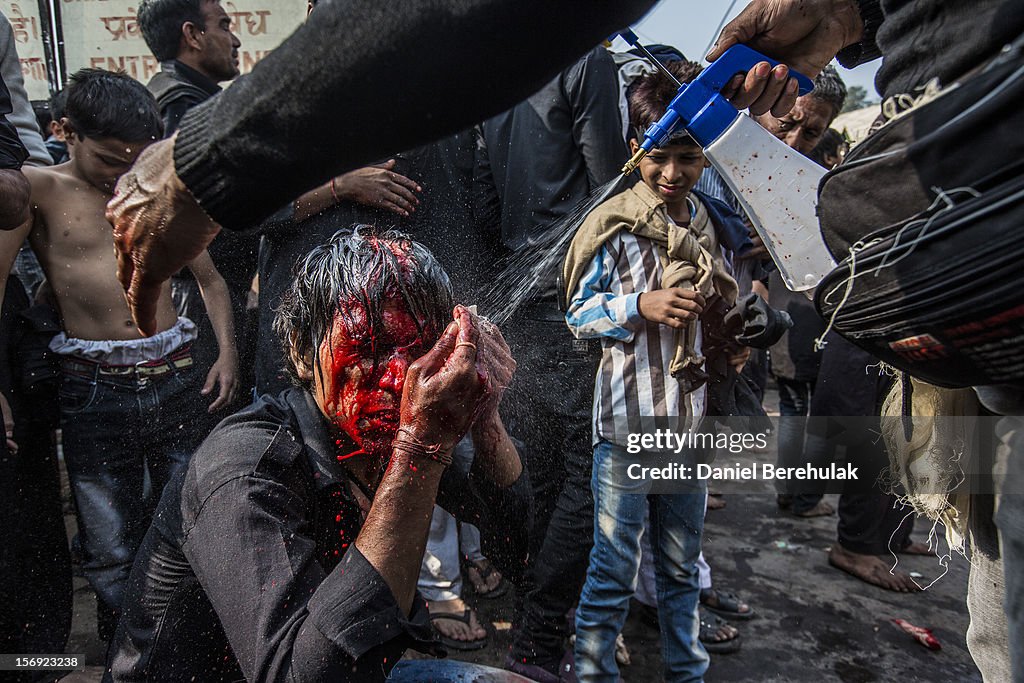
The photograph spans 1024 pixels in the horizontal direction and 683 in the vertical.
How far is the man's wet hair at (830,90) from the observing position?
4.12m

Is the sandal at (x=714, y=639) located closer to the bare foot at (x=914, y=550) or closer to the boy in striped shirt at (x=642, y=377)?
the boy in striped shirt at (x=642, y=377)

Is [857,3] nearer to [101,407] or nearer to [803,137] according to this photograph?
[803,137]

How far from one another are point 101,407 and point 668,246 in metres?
2.49

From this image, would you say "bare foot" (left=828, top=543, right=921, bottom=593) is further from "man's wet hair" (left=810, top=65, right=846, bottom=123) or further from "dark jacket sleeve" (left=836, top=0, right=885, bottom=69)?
"dark jacket sleeve" (left=836, top=0, right=885, bottom=69)

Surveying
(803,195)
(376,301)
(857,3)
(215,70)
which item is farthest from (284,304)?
(215,70)

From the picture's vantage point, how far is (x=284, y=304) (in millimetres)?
1845

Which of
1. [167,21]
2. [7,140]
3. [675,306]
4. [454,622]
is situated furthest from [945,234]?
[167,21]

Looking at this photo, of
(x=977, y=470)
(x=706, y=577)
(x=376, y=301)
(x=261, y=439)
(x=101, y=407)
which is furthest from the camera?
(x=706, y=577)

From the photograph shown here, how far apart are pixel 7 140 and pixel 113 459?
1.36m

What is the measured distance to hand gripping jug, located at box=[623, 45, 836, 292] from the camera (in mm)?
1808

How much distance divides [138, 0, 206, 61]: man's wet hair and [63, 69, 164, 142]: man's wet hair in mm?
687

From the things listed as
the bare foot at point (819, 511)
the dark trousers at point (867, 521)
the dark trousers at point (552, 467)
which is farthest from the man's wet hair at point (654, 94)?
the bare foot at point (819, 511)

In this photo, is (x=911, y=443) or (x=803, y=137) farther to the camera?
(x=803, y=137)

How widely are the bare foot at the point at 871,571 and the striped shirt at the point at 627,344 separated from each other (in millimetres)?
1935
